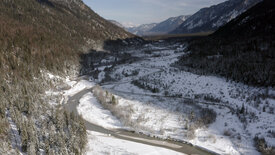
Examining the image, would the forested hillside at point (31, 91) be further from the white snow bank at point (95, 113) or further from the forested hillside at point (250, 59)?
the forested hillside at point (250, 59)

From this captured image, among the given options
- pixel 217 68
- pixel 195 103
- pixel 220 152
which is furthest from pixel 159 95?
pixel 217 68

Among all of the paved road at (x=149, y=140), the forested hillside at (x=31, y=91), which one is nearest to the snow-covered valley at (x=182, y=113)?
the paved road at (x=149, y=140)

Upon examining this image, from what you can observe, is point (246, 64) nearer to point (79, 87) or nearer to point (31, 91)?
point (79, 87)

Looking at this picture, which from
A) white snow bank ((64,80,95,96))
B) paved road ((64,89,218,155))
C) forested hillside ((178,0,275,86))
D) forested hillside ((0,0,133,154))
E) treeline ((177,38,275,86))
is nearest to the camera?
forested hillside ((0,0,133,154))

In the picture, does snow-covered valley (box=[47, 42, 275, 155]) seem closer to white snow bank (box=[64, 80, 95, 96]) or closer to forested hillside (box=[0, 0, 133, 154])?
white snow bank (box=[64, 80, 95, 96])

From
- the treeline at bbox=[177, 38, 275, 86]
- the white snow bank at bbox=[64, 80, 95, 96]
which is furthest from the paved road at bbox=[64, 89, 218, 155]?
the treeline at bbox=[177, 38, 275, 86]

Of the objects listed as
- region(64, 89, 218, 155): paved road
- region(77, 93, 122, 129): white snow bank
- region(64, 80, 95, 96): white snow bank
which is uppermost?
region(64, 80, 95, 96): white snow bank

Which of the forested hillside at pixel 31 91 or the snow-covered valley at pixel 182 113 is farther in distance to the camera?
the snow-covered valley at pixel 182 113

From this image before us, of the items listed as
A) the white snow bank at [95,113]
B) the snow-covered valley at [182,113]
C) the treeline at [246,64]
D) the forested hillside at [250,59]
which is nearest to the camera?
the snow-covered valley at [182,113]
